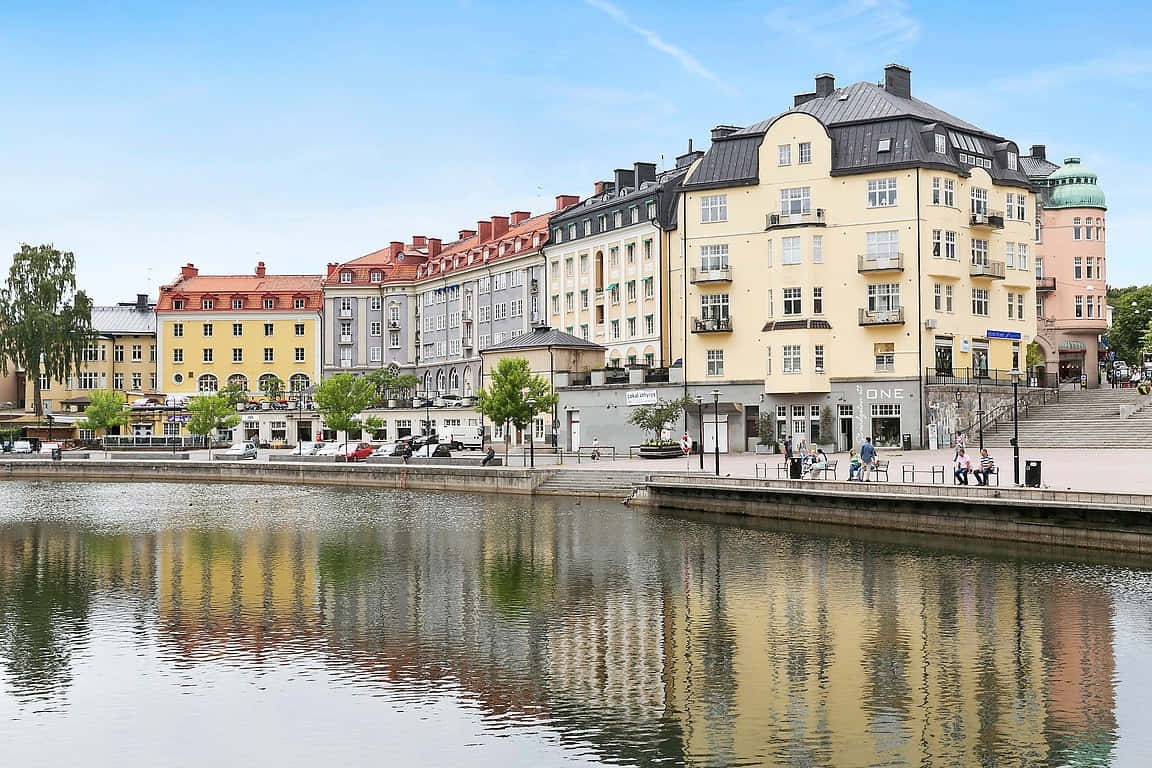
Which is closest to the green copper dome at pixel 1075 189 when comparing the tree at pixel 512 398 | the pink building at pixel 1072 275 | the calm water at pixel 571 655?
the pink building at pixel 1072 275

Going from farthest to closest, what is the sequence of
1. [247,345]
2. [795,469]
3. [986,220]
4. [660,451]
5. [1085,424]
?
[247,345], [986,220], [660,451], [1085,424], [795,469]

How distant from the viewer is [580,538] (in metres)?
46.5

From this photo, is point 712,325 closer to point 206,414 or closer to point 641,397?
point 641,397

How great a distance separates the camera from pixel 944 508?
44500mm

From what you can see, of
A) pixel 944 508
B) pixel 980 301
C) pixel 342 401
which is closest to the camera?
pixel 944 508

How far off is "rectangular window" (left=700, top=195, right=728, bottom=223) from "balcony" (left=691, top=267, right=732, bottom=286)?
136 inches

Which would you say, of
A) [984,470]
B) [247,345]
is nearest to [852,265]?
[984,470]

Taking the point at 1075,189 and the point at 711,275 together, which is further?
the point at 1075,189

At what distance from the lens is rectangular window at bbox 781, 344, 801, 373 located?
7806cm

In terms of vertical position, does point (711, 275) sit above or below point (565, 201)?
below

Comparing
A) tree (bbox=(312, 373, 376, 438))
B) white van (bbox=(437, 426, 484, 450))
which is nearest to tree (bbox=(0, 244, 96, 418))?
tree (bbox=(312, 373, 376, 438))

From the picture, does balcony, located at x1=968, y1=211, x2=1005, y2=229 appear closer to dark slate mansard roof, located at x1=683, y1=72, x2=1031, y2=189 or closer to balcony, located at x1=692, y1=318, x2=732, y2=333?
dark slate mansard roof, located at x1=683, y1=72, x2=1031, y2=189

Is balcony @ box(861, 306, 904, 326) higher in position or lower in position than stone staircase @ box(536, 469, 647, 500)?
higher

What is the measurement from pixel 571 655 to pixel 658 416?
5215 cm
